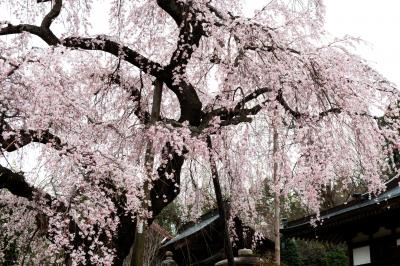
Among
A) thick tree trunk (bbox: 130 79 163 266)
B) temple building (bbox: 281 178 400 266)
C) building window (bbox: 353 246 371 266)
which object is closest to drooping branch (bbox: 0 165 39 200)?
→ thick tree trunk (bbox: 130 79 163 266)

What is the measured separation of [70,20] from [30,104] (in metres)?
2.20

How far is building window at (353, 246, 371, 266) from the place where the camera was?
8.73 metres

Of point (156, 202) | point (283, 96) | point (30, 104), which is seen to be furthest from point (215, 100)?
point (30, 104)

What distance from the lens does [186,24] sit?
22.7 feet

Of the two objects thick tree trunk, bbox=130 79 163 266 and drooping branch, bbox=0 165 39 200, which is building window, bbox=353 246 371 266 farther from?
drooping branch, bbox=0 165 39 200

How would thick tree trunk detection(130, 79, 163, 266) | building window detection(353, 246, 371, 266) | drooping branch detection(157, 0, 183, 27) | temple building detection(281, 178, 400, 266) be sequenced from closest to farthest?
thick tree trunk detection(130, 79, 163, 266) → drooping branch detection(157, 0, 183, 27) → temple building detection(281, 178, 400, 266) → building window detection(353, 246, 371, 266)

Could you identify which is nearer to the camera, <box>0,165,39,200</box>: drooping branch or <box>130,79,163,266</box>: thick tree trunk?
<box>0,165,39,200</box>: drooping branch

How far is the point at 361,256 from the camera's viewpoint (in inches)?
349

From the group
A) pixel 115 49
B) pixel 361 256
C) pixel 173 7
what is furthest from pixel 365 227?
pixel 115 49

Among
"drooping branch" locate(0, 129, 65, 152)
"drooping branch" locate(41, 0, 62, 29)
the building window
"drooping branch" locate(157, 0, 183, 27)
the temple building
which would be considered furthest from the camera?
the building window

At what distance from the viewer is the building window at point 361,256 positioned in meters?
8.73

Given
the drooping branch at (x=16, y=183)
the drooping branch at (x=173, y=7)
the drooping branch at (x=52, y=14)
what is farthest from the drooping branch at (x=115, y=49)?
the drooping branch at (x=16, y=183)

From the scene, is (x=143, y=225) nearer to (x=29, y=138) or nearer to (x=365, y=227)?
(x=29, y=138)

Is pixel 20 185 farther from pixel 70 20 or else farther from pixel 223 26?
pixel 223 26
